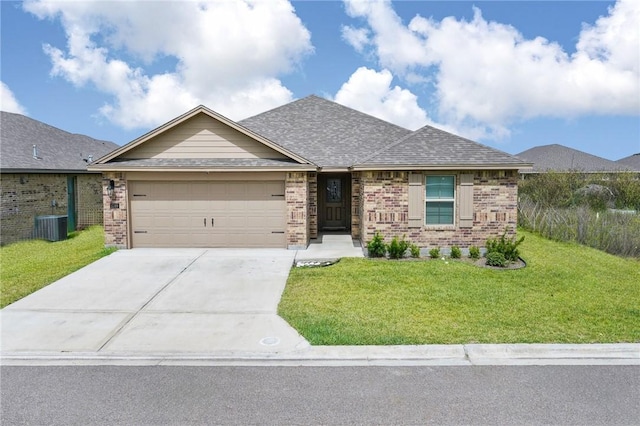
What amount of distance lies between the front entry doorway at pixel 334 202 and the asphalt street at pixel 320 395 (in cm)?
1241

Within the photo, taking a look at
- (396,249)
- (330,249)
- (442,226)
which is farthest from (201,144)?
(442,226)

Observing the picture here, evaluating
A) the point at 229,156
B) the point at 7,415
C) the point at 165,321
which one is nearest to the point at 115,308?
the point at 165,321

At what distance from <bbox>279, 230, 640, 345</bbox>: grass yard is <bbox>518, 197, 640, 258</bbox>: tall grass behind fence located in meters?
1.54

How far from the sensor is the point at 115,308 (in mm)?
8070

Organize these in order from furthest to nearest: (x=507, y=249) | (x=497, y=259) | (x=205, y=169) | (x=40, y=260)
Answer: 1. (x=205, y=169)
2. (x=40, y=260)
3. (x=507, y=249)
4. (x=497, y=259)

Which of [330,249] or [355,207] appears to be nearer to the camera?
[330,249]

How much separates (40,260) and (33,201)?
574cm

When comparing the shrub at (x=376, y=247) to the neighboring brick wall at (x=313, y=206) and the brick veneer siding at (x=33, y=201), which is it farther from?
the brick veneer siding at (x=33, y=201)

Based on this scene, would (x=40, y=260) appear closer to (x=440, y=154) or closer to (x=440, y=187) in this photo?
(x=440, y=187)

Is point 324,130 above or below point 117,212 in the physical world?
above

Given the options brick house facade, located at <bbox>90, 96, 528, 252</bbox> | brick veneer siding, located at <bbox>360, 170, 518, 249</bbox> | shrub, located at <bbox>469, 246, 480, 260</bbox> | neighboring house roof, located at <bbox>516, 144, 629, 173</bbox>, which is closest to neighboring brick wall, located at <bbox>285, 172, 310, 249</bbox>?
brick house facade, located at <bbox>90, 96, 528, 252</bbox>

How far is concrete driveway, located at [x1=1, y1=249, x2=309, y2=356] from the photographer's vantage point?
6.37 m

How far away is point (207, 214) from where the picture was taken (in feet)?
44.8

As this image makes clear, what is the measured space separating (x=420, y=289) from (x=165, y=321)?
501 cm
